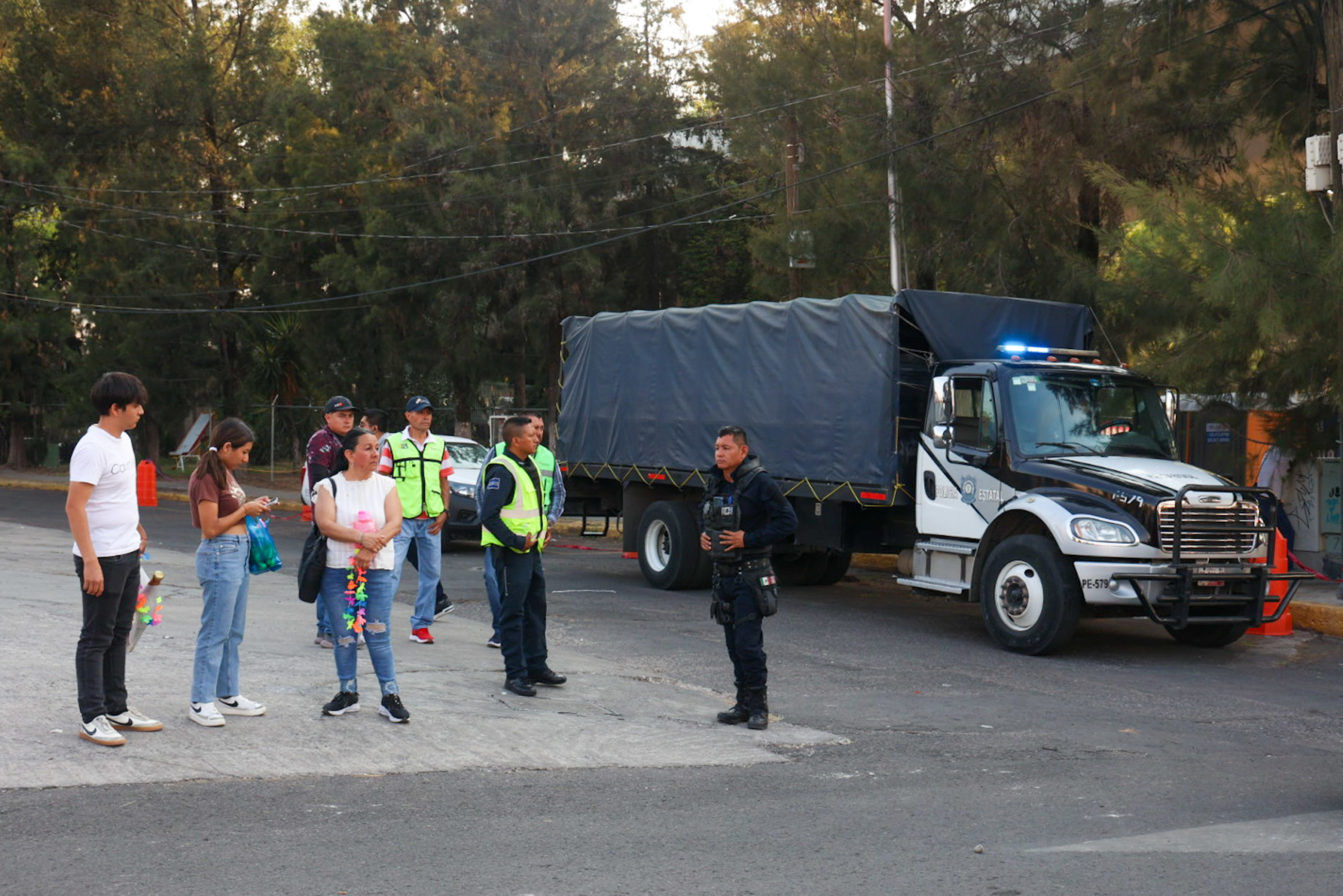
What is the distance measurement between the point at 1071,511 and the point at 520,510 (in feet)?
15.6

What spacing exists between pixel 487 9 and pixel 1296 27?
18.3 meters

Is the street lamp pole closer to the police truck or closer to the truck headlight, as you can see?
the police truck

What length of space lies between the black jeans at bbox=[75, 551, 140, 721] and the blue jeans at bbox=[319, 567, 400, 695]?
3.34 feet

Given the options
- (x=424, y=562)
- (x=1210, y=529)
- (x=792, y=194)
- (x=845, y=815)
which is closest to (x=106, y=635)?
(x=845, y=815)

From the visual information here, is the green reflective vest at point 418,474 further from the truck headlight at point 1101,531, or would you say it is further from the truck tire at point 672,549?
the truck headlight at point 1101,531

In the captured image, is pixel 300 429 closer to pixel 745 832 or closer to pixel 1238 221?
pixel 1238 221

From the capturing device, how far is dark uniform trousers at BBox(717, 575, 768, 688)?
8.09 metres

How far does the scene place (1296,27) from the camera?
15922mm

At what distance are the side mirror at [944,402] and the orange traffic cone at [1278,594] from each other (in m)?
2.98

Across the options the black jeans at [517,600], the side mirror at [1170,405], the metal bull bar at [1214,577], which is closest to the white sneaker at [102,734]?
the black jeans at [517,600]

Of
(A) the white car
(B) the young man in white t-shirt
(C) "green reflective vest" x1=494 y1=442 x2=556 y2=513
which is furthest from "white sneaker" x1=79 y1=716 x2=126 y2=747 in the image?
(A) the white car

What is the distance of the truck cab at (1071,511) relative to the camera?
10.9 m

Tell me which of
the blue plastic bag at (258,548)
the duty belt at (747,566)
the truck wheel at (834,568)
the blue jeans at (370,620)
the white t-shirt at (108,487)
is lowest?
the truck wheel at (834,568)

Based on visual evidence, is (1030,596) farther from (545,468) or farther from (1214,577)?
(545,468)
